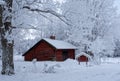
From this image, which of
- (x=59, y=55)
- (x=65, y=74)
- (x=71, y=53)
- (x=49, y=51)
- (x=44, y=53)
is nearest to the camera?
(x=65, y=74)

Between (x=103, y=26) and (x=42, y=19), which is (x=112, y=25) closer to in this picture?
(x=103, y=26)

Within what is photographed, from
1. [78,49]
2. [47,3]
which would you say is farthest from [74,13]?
[78,49]

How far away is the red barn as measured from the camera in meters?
38.2

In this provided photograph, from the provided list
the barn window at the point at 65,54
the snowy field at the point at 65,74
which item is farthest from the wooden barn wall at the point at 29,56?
the snowy field at the point at 65,74

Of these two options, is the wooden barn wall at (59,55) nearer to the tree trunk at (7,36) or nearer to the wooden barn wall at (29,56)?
the wooden barn wall at (29,56)

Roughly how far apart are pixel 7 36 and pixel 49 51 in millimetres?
23107

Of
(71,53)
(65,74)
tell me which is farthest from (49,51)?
(65,74)

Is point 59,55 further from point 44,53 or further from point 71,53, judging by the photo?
point 71,53

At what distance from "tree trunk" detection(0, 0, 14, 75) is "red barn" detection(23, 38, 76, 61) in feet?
68.6

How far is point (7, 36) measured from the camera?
1572cm

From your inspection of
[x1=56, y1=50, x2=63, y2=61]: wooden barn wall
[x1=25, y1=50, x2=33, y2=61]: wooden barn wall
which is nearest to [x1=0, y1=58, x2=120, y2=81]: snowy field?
[x1=56, y1=50, x2=63, y2=61]: wooden barn wall

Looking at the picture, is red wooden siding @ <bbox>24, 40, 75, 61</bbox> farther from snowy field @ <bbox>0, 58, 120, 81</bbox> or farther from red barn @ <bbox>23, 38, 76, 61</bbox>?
snowy field @ <bbox>0, 58, 120, 81</bbox>

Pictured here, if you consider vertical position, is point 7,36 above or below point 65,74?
above

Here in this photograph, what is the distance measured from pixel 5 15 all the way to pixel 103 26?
1018 inches
